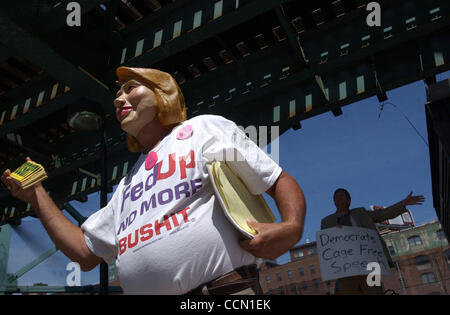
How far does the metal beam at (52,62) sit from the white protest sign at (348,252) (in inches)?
145

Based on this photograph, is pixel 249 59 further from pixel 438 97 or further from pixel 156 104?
pixel 156 104

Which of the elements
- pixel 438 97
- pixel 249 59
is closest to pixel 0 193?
pixel 249 59

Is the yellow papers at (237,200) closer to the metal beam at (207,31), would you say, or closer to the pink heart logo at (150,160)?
the pink heart logo at (150,160)

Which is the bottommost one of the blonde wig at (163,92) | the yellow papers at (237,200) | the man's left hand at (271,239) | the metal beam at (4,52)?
the man's left hand at (271,239)

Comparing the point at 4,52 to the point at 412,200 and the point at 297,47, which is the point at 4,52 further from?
the point at 412,200

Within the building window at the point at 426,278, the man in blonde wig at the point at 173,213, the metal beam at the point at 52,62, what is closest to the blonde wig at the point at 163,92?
the man in blonde wig at the point at 173,213

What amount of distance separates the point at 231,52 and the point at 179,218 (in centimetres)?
468

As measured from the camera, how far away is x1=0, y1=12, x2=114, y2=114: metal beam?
4386 millimetres

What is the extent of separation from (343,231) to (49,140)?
21.1ft

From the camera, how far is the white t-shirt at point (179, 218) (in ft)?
4.49

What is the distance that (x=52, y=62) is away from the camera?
16.1ft

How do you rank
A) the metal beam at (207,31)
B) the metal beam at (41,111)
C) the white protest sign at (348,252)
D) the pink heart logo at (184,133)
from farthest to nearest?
the metal beam at (41,111), the metal beam at (207,31), the white protest sign at (348,252), the pink heart logo at (184,133)

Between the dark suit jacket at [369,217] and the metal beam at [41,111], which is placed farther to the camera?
the metal beam at [41,111]

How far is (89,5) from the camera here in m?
4.25
